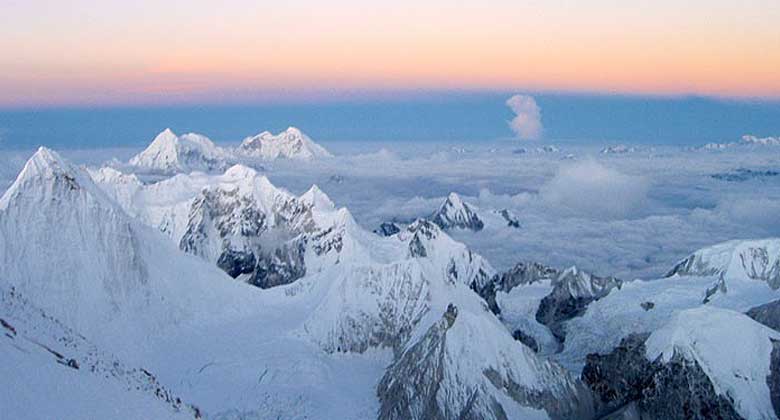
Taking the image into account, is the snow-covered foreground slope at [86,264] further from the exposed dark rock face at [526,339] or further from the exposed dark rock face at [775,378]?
the exposed dark rock face at [775,378]

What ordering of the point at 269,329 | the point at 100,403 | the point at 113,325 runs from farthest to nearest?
the point at 269,329 < the point at 113,325 < the point at 100,403

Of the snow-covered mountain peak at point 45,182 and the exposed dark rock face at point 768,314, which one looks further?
the exposed dark rock face at point 768,314

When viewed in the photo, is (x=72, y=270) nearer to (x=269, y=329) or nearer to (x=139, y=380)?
(x=269, y=329)

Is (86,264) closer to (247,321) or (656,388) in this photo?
(247,321)

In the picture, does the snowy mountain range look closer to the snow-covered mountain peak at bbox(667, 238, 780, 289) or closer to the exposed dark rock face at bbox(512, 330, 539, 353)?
the exposed dark rock face at bbox(512, 330, 539, 353)

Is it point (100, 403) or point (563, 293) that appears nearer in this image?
point (100, 403)

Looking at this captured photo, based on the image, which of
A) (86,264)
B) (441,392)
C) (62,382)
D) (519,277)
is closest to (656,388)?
(441,392)

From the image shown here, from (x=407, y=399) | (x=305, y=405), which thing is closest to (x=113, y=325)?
(x=305, y=405)

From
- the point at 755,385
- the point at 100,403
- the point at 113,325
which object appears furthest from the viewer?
the point at 113,325

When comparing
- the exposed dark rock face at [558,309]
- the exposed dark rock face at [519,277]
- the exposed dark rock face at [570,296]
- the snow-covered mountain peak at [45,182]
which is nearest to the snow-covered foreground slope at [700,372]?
the exposed dark rock face at [558,309]
